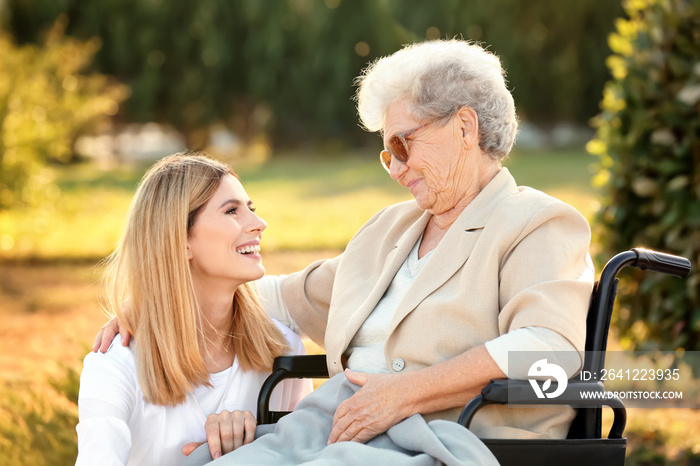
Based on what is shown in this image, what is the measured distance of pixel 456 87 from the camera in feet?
8.23

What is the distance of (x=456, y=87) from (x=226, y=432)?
1.24 metres

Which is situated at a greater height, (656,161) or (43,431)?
(656,161)

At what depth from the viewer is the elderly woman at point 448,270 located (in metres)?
2.26

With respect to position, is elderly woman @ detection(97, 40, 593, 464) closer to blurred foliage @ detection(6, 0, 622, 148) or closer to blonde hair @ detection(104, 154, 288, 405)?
blonde hair @ detection(104, 154, 288, 405)

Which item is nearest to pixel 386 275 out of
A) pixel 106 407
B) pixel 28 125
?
pixel 106 407

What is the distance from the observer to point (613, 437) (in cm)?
224

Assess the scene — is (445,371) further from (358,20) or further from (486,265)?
(358,20)

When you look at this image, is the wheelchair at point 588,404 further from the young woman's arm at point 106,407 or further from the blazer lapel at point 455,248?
the young woman's arm at point 106,407

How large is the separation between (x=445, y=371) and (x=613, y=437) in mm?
481

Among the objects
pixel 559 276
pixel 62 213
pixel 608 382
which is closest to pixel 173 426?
pixel 559 276

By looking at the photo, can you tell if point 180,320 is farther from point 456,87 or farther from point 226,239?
point 456,87

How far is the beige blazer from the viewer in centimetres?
224

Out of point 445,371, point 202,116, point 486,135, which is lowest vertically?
point 445,371

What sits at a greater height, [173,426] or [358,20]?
[358,20]
